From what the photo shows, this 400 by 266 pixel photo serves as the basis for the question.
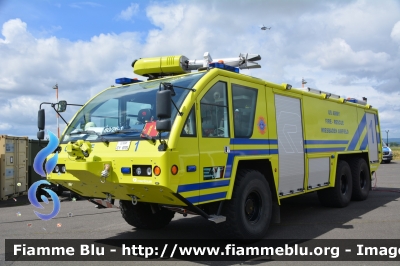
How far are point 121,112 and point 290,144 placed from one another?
314 cm

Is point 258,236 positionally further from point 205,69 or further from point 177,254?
point 205,69

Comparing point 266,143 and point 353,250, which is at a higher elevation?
point 266,143

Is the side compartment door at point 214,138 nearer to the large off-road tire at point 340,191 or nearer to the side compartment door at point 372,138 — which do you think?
the large off-road tire at point 340,191

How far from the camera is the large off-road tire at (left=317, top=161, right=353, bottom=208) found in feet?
29.8

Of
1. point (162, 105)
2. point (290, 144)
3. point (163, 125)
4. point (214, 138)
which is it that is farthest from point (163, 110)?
point (290, 144)

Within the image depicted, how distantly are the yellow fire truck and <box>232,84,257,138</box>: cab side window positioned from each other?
2 cm

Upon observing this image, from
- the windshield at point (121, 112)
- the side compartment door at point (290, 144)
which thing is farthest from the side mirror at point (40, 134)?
the side compartment door at point (290, 144)

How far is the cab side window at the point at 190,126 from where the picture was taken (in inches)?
199

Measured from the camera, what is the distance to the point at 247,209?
616 cm

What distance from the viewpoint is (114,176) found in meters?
5.14

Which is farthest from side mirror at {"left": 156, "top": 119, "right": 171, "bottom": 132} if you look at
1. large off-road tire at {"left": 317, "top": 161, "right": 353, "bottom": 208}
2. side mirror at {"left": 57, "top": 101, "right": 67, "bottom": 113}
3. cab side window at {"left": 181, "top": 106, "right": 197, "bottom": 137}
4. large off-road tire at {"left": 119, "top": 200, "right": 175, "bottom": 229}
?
large off-road tire at {"left": 317, "top": 161, "right": 353, "bottom": 208}

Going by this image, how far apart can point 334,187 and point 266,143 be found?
3386mm

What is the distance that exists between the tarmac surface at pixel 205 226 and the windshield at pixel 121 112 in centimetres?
180

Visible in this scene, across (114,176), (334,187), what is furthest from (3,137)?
(334,187)
